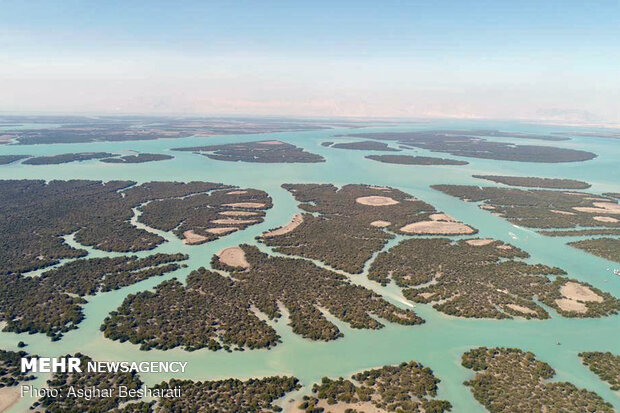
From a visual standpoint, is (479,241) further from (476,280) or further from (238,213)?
(238,213)

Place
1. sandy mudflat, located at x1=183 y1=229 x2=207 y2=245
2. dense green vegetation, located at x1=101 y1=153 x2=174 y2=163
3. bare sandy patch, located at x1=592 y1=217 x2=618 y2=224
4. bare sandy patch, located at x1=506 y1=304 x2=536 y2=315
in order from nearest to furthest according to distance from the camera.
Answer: bare sandy patch, located at x1=506 y1=304 x2=536 y2=315, sandy mudflat, located at x1=183 y1=229 x2=207 y2=245, bare sandy patch, located at x1=592 y1=217 x2=618 y2=224, dense green vegetation, located at x1=101 y1=153 x2=174 y2=163

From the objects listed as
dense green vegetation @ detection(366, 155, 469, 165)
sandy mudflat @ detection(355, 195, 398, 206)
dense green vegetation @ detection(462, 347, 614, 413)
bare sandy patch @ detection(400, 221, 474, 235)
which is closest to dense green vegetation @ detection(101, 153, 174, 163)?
dense green vegetation @ detection(366, 155, 469, 165)

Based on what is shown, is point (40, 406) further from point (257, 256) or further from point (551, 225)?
point (551, 225)

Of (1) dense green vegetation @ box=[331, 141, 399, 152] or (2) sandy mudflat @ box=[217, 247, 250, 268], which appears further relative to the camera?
(1) dense green vegetation @ box=[331, 141, 399, 152]

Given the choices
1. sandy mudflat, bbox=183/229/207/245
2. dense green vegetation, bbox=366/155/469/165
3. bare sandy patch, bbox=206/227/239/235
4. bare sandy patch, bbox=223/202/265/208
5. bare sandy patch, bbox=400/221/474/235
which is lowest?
sandy mudflat, bbox=183/229/207/245

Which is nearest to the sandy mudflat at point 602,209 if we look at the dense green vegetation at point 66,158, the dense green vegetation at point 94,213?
the dense green vegetation at point 94,213

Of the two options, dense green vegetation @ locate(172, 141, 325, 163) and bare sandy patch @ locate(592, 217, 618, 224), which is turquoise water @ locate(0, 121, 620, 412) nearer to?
bare sandy patch @ locate(592, 217, 618, 224)

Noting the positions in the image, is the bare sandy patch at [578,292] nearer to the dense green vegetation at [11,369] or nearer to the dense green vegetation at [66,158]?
the dense green vegetation at [11,369]
